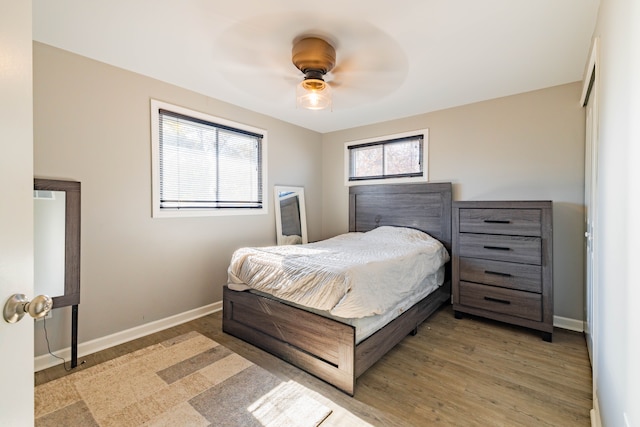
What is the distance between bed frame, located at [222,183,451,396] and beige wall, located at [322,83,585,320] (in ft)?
1.19

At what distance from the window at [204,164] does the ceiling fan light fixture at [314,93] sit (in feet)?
4.10

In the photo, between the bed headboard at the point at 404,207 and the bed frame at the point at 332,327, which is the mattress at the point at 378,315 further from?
the bed headboard at the point at 404,207

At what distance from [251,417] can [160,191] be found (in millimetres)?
2141

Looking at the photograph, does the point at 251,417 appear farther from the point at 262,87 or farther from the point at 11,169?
the point at 262,87

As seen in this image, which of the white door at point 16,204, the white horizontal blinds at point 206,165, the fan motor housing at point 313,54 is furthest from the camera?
the white horizontal blinds at point 206,165

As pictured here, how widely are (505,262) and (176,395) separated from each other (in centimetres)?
291

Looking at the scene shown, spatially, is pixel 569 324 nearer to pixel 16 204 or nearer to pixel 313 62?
pixel 313 62

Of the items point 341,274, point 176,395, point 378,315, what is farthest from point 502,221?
point 176,395

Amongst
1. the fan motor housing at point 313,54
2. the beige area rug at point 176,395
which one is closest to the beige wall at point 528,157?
the fan motor housing at point 313,54

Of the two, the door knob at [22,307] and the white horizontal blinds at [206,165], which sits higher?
the white horizontal blinds at [206,165]

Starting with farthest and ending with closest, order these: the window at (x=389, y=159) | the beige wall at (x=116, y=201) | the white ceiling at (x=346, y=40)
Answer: the window at (x=389, y=159), the beige wall at (x=116, y=201), the white ceiling at (x=346, y=40)

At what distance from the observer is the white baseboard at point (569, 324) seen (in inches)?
107

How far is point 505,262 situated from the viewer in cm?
272

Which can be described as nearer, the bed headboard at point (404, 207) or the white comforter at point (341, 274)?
the white comforter at point (341, 274)
